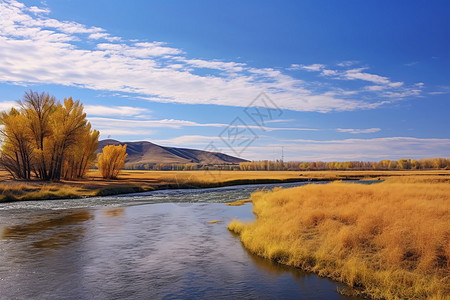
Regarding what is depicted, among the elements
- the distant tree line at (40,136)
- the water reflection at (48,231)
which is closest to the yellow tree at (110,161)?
the distant tree line at (40,136)

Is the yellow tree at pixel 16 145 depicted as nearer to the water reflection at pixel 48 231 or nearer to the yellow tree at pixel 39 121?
the yellow tree at pixel 39 121

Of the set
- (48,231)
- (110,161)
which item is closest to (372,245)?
(48,231)

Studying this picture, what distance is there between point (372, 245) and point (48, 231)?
18829mm

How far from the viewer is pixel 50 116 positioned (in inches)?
2263

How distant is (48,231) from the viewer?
74.4 ft

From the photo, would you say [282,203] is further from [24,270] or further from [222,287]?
[24,270]

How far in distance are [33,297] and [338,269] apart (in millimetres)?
10201

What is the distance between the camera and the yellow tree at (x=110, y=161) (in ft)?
264

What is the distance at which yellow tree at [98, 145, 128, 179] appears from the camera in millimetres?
80438

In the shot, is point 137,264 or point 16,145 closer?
→ point 137,264

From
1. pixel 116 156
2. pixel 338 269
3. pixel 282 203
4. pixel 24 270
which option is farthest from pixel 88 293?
pixel 116 156

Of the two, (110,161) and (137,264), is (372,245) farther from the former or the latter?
(110,161)

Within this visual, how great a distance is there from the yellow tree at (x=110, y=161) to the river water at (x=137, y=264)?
5381cm

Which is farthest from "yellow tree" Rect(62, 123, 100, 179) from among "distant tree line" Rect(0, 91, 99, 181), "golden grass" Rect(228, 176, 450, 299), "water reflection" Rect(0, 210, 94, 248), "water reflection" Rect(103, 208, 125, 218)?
"golden grass" Rect(228, 176, 450, 299)
